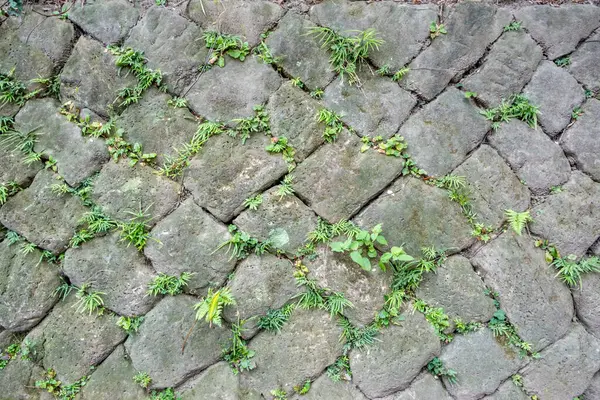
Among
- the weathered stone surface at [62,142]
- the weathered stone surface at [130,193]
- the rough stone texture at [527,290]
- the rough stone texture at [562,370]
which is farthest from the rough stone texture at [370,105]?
the rough stone texture at [562,370]

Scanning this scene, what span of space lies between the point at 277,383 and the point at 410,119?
194 cm

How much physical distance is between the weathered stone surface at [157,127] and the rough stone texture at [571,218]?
7.89ft

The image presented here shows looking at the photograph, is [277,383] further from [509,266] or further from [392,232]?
[509,266]

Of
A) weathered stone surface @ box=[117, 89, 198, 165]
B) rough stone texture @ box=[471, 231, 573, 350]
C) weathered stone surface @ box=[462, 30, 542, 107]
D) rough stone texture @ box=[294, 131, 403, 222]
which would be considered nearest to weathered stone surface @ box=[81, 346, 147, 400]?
weathered stone surface @ box=[117, 89, 198, 165]

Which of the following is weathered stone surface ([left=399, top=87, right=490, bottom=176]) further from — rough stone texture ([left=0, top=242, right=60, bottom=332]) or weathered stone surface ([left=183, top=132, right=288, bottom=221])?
rough stone texture ([left=0, top=242, right=60, bottom=332])

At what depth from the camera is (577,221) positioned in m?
2.64

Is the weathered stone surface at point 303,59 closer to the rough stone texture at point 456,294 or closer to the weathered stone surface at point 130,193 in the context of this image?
the weathered stone surface at point 130,193

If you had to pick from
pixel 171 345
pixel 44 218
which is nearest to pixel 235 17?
pixel 44 218

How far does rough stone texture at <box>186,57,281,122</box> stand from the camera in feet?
8.63

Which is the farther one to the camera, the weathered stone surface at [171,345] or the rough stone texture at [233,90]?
the rough stone texture at [233,90]

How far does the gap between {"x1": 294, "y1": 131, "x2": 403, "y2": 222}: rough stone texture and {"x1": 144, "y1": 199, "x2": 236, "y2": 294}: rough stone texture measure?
625 mm

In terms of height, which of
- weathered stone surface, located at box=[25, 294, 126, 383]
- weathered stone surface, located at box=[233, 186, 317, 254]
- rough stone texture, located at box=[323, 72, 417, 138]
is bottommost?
weathered stone surface, located at box=[25, 294, 126, 383]

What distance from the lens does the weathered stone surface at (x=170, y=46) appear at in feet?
8.67

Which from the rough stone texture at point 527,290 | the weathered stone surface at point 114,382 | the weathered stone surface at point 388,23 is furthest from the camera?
the weathered stone surface at point 388,23
